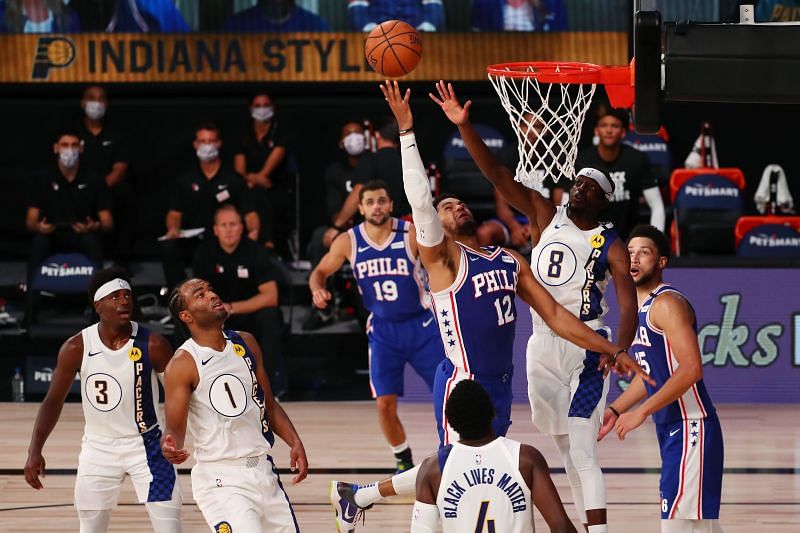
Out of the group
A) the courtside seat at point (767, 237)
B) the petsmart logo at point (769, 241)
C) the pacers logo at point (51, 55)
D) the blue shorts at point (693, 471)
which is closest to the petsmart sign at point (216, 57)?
the pacers logo at point (51, 55)

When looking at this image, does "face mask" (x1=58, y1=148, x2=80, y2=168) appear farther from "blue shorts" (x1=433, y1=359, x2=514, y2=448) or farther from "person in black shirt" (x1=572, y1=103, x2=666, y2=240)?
"blue shorts" (x1=433, y1=359, x2=514, y2=448)

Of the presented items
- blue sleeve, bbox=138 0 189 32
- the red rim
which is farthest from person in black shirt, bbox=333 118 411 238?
the red rim

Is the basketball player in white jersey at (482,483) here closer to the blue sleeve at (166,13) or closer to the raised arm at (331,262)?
the raised arm at (331,262)

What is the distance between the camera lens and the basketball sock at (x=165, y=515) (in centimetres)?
600

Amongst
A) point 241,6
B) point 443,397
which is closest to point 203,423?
point 443,397

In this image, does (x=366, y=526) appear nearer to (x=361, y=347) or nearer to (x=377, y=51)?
(x=377, y=51)

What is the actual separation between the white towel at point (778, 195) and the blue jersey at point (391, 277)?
4747mm

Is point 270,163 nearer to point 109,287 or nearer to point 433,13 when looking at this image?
point 433,13

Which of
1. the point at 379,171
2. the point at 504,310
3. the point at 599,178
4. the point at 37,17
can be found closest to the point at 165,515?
the point at 504,310

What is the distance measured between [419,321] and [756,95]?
3704 millimetres

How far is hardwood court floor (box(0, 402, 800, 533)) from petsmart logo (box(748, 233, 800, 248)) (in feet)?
4.57

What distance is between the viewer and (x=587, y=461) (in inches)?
261

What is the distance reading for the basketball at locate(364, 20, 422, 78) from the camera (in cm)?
735

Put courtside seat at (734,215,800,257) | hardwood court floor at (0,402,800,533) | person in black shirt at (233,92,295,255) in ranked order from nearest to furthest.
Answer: hardwood court floor at (0,402,800,533)
courtside seat at (734,215,800,257)
person in black shirt at (233,92,295,255)
